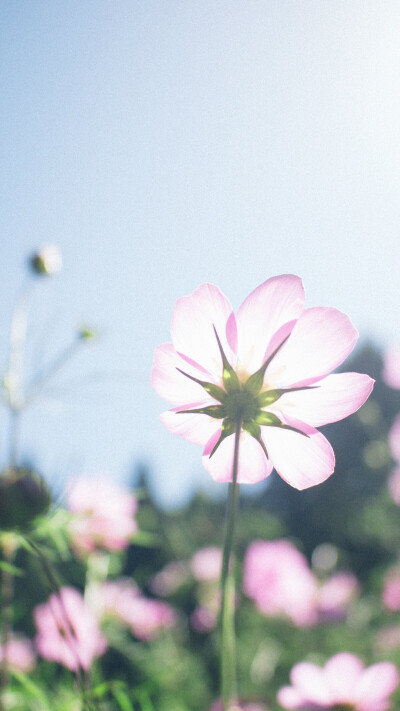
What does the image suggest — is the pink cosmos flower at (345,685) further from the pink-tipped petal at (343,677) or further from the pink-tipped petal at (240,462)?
the pink-tipped petal at (240,462)

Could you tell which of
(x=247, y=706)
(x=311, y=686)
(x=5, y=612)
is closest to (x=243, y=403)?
(x=5, y=612)

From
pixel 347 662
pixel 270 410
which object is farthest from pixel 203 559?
pixel 270 410

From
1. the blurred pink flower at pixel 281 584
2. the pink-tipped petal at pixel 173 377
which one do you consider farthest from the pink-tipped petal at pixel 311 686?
the blurred pink flower at pixel 281 584

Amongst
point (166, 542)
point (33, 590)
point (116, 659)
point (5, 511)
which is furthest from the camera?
point (166, 542)

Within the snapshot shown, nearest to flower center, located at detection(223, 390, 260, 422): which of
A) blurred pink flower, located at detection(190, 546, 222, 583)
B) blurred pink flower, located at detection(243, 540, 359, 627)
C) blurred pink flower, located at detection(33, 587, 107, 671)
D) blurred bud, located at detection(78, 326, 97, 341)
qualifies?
blurred bud, located at detection(78, 326, 97, 341)

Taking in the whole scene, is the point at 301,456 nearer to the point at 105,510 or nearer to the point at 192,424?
the point at 192,424

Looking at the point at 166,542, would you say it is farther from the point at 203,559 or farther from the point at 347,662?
the point at 347,662

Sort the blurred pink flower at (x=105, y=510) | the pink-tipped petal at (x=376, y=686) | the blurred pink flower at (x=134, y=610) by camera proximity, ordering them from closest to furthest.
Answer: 1. the pink-tipped petal at (x=376, y=686)
2. the blurred pink flower at (x=105, y=510)
3. the blurred pink flower at (x=134, y=610)
